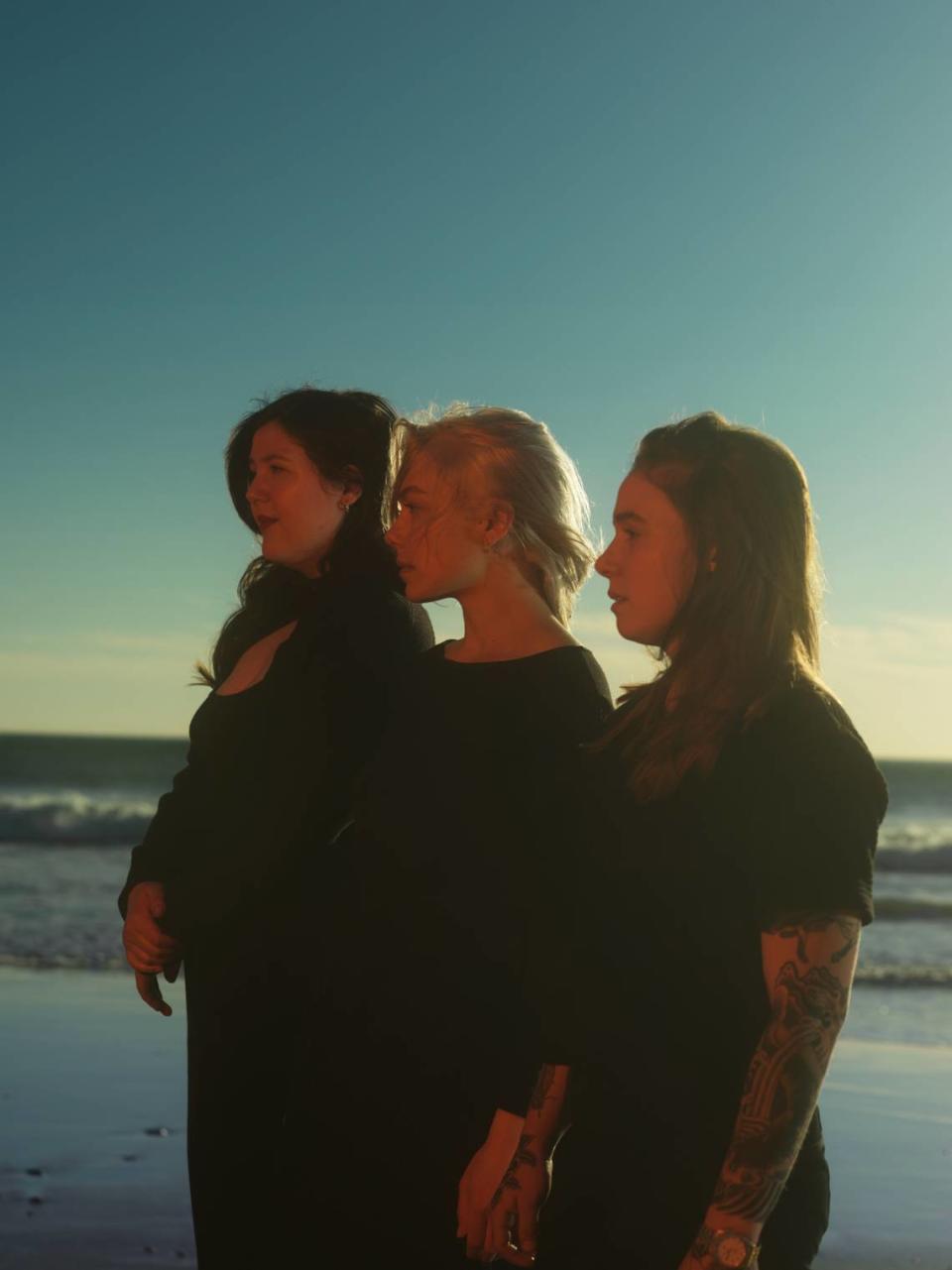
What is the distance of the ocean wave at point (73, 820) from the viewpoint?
69.7ft

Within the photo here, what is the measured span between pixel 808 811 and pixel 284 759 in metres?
1.23

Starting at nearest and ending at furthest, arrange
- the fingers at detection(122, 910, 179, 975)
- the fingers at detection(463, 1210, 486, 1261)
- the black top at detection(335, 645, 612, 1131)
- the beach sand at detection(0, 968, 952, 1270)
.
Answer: the fingers at detection(463, 1210, 486, 1261)
the black top at detection(335, 645, 612, 1131)
the fingers at detection(122, 910, 179, 975)
the beach sand at detection(0, 968, 952, 1270)

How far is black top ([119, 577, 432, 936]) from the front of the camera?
2.73m

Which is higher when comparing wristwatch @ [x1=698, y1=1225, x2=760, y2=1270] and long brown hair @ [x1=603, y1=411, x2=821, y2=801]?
long brown hair @ [x1=603, y1=411, x2=821, y2=801]

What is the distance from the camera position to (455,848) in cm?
240

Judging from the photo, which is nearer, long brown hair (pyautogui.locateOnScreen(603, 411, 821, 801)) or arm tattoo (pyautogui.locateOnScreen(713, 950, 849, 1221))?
arm tattoo (pyautogui.locateOnScreen(713, 950, 849, 1221))

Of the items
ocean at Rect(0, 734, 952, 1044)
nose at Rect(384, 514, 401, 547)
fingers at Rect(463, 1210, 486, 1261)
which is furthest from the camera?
ocean at Rect(0, 734, 952, 1044)

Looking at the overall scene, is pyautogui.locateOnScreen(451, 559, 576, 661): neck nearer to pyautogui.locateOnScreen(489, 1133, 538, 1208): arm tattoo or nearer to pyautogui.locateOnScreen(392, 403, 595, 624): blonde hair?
pyautogui.locateOnScreen(392, 403, 595, 624): blonde hair

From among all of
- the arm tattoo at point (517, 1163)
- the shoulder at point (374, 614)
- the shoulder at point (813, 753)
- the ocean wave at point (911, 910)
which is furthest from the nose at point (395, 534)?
the ocean wave at point (911, 910)

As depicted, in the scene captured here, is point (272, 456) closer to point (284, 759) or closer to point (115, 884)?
point (284, 759)

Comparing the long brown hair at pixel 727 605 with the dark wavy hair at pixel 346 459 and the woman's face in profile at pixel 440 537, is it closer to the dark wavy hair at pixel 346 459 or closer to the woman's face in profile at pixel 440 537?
the woman's face in profile at pixel 440 537

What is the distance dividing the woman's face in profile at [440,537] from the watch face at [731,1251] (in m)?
1.18

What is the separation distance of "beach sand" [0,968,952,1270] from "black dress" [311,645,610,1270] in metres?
2.06

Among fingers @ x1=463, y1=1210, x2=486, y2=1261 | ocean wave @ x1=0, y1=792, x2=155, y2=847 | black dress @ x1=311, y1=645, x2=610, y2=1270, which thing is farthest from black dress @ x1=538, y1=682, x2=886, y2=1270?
ocean wave @ x1=0, y1=792, x2=155, y2=847
